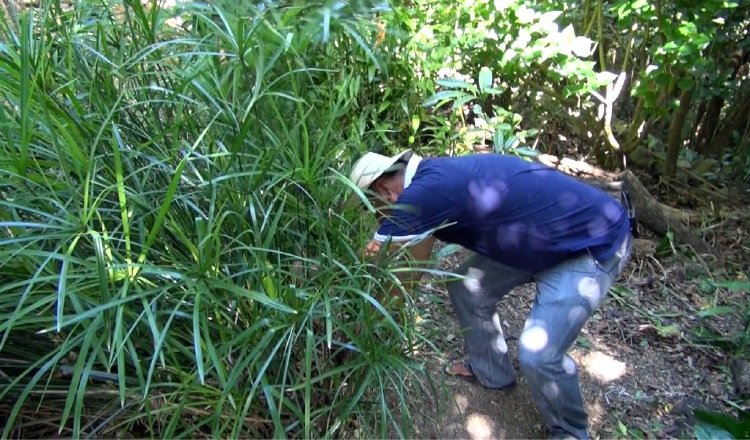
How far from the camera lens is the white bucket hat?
7.89ft

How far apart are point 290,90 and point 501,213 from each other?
0.94m

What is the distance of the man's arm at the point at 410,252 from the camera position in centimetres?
232

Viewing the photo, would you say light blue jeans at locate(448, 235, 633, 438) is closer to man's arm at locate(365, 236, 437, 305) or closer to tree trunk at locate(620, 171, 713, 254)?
man's arm at locate(365, 236, 437, 305)

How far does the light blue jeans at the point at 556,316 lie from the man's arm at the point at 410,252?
1.14 feet

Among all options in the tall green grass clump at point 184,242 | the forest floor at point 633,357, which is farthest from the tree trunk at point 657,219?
the tall green grass clump at point 184,242

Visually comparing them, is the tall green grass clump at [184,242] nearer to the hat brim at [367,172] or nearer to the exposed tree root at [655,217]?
the hat brim at [367,172]

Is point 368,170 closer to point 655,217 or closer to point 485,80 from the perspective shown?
point 485,80

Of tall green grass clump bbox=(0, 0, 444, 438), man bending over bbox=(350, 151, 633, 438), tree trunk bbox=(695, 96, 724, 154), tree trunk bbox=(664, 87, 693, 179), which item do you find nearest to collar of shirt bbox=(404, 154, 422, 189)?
man bending over bbox=(350, 151, 633, 438)

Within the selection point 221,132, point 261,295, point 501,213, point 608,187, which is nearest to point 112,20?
point 221,132

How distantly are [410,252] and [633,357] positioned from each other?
189 cm

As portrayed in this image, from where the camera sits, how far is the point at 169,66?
8.04 ft

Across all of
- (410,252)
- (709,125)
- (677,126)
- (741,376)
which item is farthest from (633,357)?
(709,125)

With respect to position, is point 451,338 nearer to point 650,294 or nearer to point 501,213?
point 501,213

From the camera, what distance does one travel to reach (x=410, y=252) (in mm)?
2395
